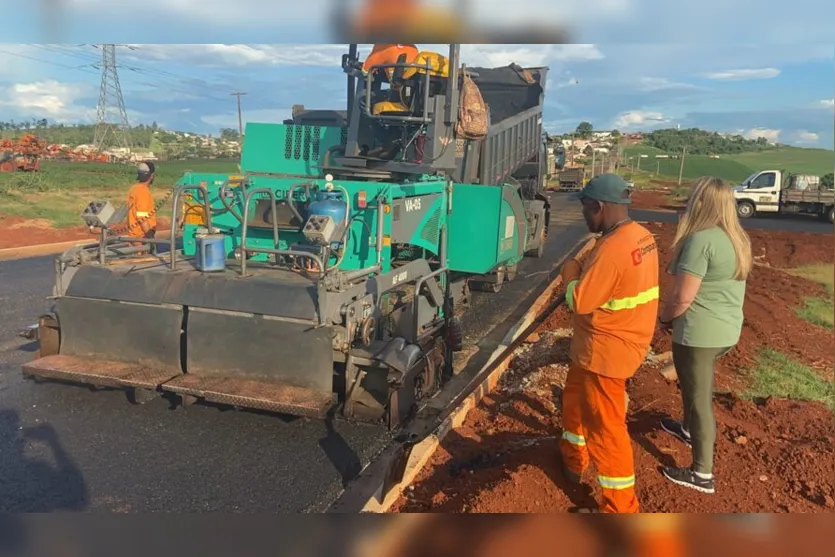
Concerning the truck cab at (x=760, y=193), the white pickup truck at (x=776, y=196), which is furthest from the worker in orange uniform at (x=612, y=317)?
the truck cab at (x=760, y=193)

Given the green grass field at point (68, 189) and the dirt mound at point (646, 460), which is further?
the green grass field at point (68, 189)

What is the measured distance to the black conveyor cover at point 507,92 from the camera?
1210cm

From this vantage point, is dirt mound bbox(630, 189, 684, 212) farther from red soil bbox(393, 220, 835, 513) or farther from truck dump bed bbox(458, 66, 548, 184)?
red soil bbox(393, 220, 835, 513)

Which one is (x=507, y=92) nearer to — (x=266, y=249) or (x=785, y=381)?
(x=785, y=381)

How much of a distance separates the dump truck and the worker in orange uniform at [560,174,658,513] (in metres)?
1.67

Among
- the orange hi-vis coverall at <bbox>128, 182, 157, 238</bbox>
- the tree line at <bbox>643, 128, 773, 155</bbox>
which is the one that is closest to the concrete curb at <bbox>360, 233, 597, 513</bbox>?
the tree line at <bbox>643, 128, 773, 155</bbox>

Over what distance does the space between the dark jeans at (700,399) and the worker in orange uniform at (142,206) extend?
6184 millimetres

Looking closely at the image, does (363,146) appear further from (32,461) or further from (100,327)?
(32,461)

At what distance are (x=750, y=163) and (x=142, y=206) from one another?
700 centimetres

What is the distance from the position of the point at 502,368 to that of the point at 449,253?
6.51ft

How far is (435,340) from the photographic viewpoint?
5.81 metres

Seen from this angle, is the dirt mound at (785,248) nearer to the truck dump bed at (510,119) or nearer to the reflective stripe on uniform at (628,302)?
the truck dump bed at (510,119)

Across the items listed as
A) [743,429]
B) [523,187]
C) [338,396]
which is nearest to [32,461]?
[338,396]

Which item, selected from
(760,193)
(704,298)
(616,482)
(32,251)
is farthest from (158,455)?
(760,193)
